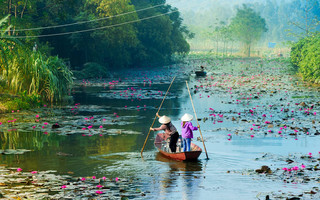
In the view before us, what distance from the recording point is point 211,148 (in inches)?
668

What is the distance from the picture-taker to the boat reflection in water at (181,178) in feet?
38.0

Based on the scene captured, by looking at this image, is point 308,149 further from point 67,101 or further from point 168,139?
point 67,101

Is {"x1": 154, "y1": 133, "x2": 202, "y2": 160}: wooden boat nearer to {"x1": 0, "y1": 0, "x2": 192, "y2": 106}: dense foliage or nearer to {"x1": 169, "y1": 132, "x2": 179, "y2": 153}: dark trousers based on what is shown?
{"x1": 169, "y1": 132, "x2": 179, "y2": 153}: dark trousers

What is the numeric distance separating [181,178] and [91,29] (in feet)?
157

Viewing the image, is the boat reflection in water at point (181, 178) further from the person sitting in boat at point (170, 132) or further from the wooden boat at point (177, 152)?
the person sitting in boat at point (170, 132)

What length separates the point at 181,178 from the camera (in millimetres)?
12953

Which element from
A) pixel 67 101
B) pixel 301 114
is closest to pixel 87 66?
pixel 67 101

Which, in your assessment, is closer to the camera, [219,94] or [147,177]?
[147,177]

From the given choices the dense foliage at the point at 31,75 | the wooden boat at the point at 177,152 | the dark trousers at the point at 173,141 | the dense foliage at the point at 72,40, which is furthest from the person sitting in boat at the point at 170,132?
the dense foliage at the point at 31,75

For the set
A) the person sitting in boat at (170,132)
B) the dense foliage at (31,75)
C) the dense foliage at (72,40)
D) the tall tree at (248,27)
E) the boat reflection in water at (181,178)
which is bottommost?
the boat reflection in water at (181,178)

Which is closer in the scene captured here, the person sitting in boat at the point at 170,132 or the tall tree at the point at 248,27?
the person sitting in boat at the point at 170,132

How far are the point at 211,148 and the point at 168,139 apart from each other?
1688 millimetres

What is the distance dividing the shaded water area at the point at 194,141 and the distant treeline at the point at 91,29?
58.9ft

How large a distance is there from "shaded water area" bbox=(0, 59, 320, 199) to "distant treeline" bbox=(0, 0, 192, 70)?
1795 cm
